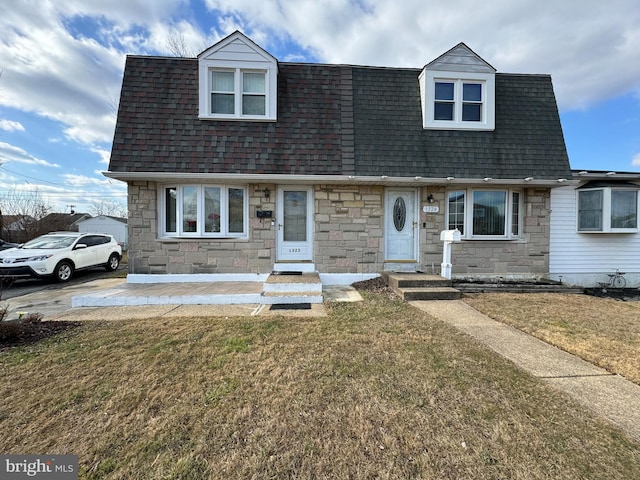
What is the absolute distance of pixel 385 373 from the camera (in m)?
3.11

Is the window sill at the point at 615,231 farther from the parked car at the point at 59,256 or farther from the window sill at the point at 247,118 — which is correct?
the parked car at the point at 59,256

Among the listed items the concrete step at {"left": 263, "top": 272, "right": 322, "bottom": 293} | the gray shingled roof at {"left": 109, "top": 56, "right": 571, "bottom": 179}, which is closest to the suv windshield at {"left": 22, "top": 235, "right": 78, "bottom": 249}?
the gray shingled roof at {"left": 109, "top": 56, "right": 571, "bottom": 179}

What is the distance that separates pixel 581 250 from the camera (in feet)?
27.7

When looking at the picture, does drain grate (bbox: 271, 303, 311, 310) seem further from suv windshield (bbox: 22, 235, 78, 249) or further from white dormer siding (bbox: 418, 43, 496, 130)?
suv windshield (bbox: 22, 235, 78, 249)

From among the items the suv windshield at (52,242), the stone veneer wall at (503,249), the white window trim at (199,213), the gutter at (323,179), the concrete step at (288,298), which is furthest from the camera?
the suv windshield at (52,242)

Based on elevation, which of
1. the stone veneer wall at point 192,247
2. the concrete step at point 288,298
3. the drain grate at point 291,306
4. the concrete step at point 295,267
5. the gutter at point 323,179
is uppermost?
the gutter at point 323,179

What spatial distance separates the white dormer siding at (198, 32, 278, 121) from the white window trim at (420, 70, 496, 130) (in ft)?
13.7

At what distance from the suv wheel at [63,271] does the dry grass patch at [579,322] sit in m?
11.8

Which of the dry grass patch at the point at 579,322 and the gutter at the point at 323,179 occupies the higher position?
the gutter at the point at 323,179

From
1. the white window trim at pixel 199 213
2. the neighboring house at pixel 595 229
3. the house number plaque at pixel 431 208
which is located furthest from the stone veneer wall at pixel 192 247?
the neighboring house at pixel 595 229

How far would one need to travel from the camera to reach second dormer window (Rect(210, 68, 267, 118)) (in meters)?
7.88

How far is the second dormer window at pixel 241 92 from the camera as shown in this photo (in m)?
7.88

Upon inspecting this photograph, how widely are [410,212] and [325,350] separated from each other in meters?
5.62

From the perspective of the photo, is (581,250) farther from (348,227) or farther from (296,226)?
(296,226)
